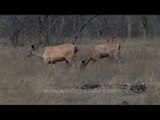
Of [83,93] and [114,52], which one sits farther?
[114,52]

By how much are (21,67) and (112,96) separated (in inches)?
55.0

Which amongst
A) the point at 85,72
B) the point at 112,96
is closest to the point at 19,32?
the point at 85,72

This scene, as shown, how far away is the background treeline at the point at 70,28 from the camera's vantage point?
8273 millimetres

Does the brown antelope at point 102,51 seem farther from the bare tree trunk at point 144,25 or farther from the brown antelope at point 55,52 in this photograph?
the bare tree trunk at point 144,25

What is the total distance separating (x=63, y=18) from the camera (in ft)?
27.2

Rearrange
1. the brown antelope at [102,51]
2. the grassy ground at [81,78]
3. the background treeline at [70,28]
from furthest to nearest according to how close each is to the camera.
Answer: the brown antelope at [102,51] → the background treeline at [70,28] → the grassy ground at [81,78]

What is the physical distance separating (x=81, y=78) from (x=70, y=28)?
0.74 metres

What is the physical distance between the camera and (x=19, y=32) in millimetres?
8594

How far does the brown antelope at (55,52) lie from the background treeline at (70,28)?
0.11 metres

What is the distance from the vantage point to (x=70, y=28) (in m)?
8.45

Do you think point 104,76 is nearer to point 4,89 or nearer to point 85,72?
point 85,72

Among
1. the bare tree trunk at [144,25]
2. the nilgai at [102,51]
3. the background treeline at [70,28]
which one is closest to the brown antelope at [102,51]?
the nilgai at [102,51]

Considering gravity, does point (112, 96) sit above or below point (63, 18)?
below
